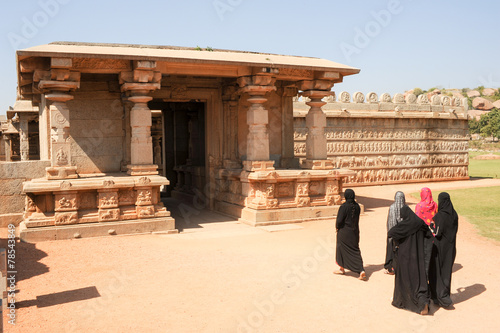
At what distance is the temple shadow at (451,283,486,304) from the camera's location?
6096mm

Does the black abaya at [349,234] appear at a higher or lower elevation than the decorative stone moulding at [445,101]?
lower

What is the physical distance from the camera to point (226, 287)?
255 inches

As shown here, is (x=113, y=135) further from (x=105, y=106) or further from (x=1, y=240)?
(x=1, y=240)

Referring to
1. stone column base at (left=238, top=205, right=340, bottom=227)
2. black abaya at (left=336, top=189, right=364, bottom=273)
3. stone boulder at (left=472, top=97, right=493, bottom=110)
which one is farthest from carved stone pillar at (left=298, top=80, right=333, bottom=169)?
stone boulder at (left=472, top=97, right=493, bottom=110)

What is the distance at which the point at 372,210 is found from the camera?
44.2ft

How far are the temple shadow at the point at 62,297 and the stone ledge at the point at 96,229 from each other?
326cm

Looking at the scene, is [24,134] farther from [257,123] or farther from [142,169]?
[257,123]

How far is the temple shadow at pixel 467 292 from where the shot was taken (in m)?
6.10

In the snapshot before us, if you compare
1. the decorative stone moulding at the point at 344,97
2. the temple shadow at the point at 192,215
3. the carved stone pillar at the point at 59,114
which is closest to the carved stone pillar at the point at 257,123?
the temple shadow at the point at 192,215

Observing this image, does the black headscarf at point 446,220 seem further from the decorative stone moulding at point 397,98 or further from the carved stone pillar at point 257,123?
the decorative stone moulding at point 397,98

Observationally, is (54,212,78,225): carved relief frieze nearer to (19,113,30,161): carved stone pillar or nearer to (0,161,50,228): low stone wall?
(0,161,50,228): low stone wall

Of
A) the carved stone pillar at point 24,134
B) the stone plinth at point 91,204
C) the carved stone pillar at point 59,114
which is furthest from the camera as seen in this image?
the carved stone pillar at point 24,134

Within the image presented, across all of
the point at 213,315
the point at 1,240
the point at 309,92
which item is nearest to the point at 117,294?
the point at 213,315

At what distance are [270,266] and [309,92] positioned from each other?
19.5ft
